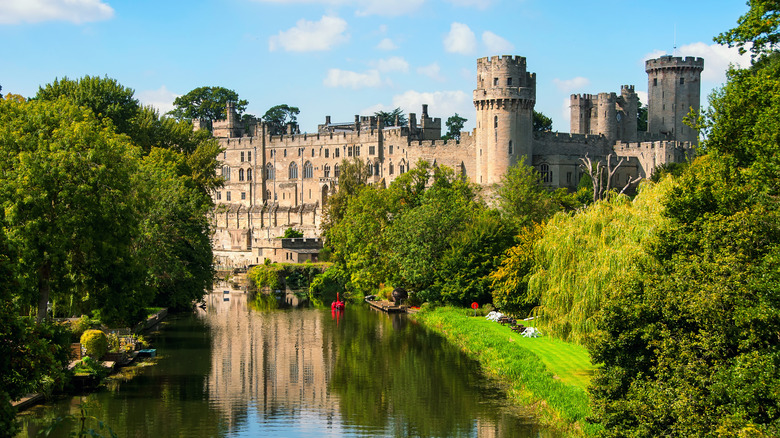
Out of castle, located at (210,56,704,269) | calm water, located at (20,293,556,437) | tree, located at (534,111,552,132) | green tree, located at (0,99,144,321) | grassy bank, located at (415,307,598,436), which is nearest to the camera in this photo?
grassy bank, located at (415,307,598,436)

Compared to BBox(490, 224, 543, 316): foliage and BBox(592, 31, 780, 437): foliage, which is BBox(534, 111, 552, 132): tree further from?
BBox(592, 31, 780, 437): foliage

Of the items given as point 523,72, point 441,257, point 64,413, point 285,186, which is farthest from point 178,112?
point 64,413

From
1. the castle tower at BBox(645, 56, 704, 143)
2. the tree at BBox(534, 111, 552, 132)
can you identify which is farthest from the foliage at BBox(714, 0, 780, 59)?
the tree at BBox(534, 111, 552, 132)

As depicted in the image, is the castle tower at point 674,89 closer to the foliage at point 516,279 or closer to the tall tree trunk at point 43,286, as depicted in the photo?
the foliage at point 516,279

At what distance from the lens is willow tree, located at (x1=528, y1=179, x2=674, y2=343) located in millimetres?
26719

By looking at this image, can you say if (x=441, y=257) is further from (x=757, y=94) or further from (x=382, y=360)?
(x=757, y=94)

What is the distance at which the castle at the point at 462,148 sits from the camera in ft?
219

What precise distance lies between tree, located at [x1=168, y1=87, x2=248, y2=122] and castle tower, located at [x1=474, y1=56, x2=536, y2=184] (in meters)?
48.5

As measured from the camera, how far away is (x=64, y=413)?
875 inches

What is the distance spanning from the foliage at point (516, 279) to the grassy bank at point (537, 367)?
4.05 feet

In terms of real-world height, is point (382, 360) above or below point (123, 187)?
below

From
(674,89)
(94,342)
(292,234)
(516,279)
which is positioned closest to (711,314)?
(94,342)

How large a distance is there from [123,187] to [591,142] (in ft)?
161

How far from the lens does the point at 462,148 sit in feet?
245
